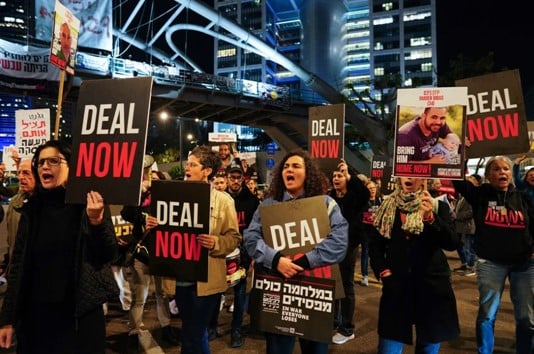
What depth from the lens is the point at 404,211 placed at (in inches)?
135

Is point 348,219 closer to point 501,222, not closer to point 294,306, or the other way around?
point 501,222

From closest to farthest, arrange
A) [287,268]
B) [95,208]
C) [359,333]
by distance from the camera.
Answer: [95,208] → [287,268] → [359,333]

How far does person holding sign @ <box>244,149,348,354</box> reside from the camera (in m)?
3.05

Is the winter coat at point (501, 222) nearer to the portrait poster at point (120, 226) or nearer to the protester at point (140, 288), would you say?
the protester at point (140, 288)

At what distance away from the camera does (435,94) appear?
144 inches

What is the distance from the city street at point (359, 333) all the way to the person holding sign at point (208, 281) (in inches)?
61.7

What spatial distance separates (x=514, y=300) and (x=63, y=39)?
22.3ft

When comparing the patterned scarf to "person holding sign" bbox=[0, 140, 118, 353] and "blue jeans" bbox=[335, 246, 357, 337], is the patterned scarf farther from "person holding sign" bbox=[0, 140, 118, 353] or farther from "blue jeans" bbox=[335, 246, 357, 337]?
"person holding sign" bbox=[0, 140, 118, 353]

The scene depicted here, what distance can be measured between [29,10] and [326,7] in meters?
101

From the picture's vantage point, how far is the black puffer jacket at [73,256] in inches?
101

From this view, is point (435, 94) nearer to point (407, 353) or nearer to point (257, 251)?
point (257, 251)

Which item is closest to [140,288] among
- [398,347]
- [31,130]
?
[398,347]

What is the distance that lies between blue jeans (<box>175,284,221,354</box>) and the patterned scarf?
150cm

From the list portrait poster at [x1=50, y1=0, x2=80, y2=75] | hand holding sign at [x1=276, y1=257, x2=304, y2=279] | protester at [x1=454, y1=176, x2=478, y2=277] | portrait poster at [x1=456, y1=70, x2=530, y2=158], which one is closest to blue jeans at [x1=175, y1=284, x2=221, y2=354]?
hand holding sign at [x1=276, y1=257, x2=304, y2=279]
